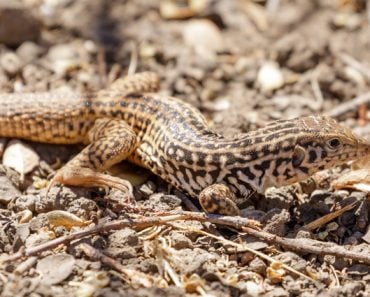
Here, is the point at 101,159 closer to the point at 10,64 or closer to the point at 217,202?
the point at 217,202

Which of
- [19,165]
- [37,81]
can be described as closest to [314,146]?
[19,165]

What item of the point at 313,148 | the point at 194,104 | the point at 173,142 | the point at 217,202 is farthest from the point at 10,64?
the point at 313,148

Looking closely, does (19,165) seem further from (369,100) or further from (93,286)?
(369,100)

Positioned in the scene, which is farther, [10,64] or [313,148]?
[10,64]

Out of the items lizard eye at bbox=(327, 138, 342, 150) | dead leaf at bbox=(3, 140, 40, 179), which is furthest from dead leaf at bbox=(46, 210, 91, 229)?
lizard eye at bbox=(327, 138, 342, 150)

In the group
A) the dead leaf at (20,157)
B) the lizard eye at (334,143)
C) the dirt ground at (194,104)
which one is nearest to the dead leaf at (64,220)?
the dirt ground at (194,104)

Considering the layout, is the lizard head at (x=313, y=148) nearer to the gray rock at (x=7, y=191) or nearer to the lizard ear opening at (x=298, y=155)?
the lizard ear opening at (x=298, y=155)
